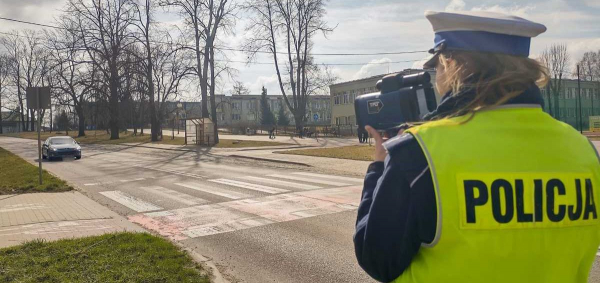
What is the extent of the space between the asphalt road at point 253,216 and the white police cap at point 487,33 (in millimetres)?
3925

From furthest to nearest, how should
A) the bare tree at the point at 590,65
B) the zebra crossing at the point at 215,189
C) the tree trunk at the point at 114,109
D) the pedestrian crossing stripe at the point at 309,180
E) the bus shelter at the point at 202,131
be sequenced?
the bare tree at the point at 590,65, the tree trunk at the point at 114,109, the bus shelter at the point at 202,131, the pedestrian crossing stripe at the point at 309,180, the zebra crossing at the point at 215,189

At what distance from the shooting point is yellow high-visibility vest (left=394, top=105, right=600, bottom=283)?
5.23 feet

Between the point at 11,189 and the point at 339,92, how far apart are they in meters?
61.1

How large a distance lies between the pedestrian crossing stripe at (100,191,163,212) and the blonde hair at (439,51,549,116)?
9112mm

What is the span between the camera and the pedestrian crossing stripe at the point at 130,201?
33.6ft

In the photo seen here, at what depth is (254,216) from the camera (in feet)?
29.3

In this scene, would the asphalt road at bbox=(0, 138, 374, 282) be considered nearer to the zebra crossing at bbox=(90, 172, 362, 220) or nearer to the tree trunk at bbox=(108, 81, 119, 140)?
the zebra crossing at bbox=(90, 172, 362, 220)

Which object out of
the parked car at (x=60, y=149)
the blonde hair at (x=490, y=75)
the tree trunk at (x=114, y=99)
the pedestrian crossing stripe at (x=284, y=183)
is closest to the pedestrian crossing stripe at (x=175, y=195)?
the pedestrian crossing stripe at (x=284, y=183)

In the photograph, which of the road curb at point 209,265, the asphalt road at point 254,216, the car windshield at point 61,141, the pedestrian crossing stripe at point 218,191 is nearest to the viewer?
the road curb at point 209,265

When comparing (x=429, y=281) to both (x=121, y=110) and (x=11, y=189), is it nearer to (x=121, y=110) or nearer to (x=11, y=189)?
(x=11, y=189)

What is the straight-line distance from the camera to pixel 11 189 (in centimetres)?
1307

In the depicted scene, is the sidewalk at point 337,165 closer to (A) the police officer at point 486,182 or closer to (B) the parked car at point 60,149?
(B) the parked car at point 60,149

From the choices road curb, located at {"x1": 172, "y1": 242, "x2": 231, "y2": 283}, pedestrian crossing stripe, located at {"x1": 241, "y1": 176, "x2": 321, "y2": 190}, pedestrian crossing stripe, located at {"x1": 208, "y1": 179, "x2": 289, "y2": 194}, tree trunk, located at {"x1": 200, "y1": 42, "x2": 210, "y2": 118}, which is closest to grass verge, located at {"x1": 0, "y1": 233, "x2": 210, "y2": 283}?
road curb, located at {"x1": 172, "y1": 242, "x2": 231, "y2": 283}

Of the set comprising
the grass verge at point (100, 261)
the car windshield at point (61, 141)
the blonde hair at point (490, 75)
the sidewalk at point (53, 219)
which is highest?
the blonde hair at point (490, 75)
